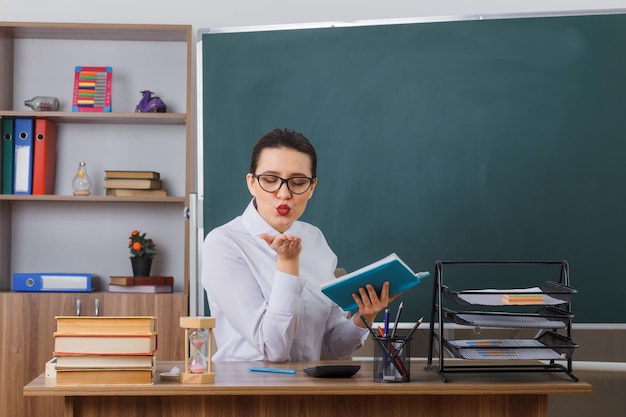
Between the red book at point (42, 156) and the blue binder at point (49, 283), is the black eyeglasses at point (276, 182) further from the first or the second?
the red book at point (42, 156)

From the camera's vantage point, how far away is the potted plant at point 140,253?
3.70 metres

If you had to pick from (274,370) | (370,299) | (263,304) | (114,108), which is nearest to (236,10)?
(114,108)

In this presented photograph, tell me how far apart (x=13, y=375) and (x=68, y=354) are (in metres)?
1.97

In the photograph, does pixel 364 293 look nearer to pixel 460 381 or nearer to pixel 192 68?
pixel 460 381

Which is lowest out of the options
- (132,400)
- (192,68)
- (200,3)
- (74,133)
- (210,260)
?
(132,400)

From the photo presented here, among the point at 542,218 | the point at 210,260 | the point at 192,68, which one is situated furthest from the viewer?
the point at 192,68

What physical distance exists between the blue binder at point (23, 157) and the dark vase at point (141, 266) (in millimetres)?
596

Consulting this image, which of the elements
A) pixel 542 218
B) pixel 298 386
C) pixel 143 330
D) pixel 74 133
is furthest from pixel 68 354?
pixel 74 133

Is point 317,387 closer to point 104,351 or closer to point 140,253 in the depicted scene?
point 104,351

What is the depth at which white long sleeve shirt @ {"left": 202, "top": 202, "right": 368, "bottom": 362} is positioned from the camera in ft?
6.93

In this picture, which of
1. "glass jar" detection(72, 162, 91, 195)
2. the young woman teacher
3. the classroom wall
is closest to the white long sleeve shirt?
the young woman teacher

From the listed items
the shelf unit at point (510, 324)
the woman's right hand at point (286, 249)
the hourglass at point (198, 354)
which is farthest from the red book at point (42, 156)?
the shelf unit at point (510, 324)

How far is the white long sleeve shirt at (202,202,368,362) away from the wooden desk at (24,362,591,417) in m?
0.27

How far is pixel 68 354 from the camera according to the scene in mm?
1737
